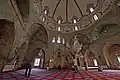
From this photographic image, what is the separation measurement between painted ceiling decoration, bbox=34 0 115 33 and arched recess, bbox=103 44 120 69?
5.54 metres

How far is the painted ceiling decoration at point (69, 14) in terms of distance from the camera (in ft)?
60.8

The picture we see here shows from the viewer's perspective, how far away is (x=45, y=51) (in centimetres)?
1814

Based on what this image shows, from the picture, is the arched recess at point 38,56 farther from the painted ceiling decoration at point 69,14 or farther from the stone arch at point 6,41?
the stone arch at point 6,41

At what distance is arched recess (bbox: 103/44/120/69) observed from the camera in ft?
53.2

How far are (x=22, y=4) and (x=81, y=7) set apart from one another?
14.7 m

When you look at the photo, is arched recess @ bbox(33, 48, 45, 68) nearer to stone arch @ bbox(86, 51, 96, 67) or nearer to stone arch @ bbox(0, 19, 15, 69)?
stone arch @ bbox(86, 51, 96, 67)

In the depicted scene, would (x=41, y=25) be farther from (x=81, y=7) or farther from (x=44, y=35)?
(x=81, y=7)

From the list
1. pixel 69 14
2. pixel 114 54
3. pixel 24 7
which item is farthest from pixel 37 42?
pixel 114 54

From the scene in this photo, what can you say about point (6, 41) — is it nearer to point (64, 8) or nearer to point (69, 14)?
point (64, 8)

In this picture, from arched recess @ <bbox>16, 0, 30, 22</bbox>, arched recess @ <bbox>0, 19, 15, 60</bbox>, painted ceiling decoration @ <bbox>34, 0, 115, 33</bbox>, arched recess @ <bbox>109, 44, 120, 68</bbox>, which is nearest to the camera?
arched recess @ <bbox>0, 19, 15, 60</bbox>

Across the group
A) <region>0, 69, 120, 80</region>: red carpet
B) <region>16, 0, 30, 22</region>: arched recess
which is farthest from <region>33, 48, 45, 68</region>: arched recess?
<region>0, 69, 120, 80</region>: red carpet

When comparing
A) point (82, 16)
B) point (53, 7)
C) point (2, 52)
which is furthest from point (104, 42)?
point (2, 52)

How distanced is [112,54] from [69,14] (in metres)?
12.5

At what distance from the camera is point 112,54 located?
→ 56.9 ft
